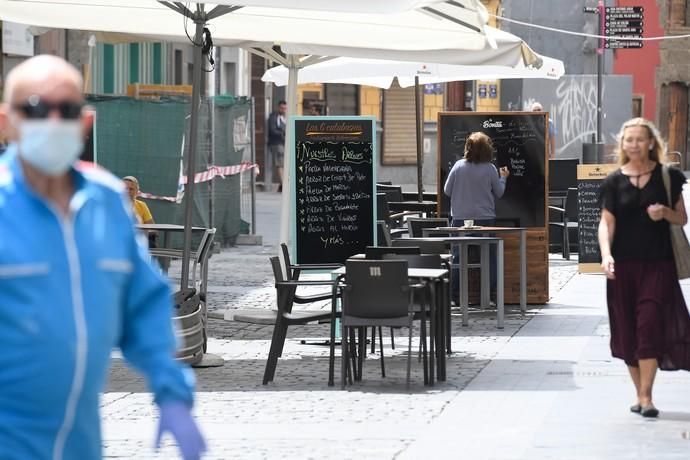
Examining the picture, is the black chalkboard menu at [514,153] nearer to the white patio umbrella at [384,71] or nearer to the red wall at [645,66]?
the white patio umbrella at [384,71]

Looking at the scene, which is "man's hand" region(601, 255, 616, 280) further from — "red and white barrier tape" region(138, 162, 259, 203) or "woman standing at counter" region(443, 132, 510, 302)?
"red and white barrier tape" region(138, 162, 259, 203)

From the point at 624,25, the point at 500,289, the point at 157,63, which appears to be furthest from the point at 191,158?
the point at 624,25

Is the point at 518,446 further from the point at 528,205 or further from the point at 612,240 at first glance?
the point at 528,205

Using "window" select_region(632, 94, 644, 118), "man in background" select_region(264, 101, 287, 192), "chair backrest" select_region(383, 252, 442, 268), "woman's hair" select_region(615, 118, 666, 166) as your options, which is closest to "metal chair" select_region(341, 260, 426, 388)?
"chair backrest" select_region(383, 252, 442, 268)

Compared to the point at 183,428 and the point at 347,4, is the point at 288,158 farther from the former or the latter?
the point at 183,428

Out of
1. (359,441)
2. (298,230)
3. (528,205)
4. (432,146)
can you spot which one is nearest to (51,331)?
(359,441)

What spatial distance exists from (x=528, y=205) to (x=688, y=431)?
7388mm

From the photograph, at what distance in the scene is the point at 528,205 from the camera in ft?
52.4

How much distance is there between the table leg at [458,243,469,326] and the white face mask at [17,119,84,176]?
10.5m

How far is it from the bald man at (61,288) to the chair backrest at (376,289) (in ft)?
21.0

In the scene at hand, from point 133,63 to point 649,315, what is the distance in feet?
62.3

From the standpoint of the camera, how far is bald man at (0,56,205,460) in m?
3.77

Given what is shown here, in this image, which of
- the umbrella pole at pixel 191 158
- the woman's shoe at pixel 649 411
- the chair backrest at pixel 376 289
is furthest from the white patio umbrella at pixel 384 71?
the woman's shoe at pixel 649 411

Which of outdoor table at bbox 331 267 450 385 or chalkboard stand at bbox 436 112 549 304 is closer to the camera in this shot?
outdoor table at bbox 331 267 450 385
